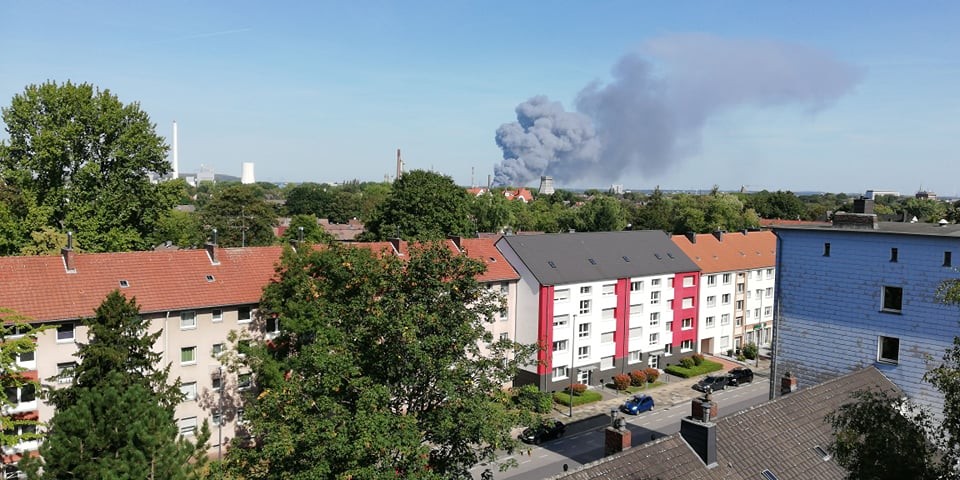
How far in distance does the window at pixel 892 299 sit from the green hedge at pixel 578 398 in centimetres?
2423

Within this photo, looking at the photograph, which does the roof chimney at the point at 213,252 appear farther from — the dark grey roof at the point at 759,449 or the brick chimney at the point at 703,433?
the brick chimney at the point at 703,433

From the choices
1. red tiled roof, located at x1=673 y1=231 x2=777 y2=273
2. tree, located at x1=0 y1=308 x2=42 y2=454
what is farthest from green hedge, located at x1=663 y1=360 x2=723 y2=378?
tree, located at x1=0 y1=308 x2=42 y2=454

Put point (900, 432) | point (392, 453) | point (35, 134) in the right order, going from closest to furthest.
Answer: point (900, 432) < point (392, 453) < point (35, 134)

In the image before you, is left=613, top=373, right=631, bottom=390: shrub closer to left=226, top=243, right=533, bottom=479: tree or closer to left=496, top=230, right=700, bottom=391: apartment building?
left=496, top=230, right=700, bottom=391: apartment building

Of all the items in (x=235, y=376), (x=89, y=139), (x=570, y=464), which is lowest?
(x=570, y=464)

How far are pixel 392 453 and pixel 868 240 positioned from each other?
23.2 m

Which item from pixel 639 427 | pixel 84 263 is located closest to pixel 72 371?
pixel 84 263

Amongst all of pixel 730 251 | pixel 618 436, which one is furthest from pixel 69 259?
pixel 730 251

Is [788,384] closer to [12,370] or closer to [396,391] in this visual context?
[396,391]

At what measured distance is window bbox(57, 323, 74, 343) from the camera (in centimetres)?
3372

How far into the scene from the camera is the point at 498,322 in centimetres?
5056

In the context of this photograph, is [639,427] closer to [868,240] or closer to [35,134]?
[868,240]

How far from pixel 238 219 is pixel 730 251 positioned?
192ft

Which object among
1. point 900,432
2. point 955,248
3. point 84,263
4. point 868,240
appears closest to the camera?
point 900,432
